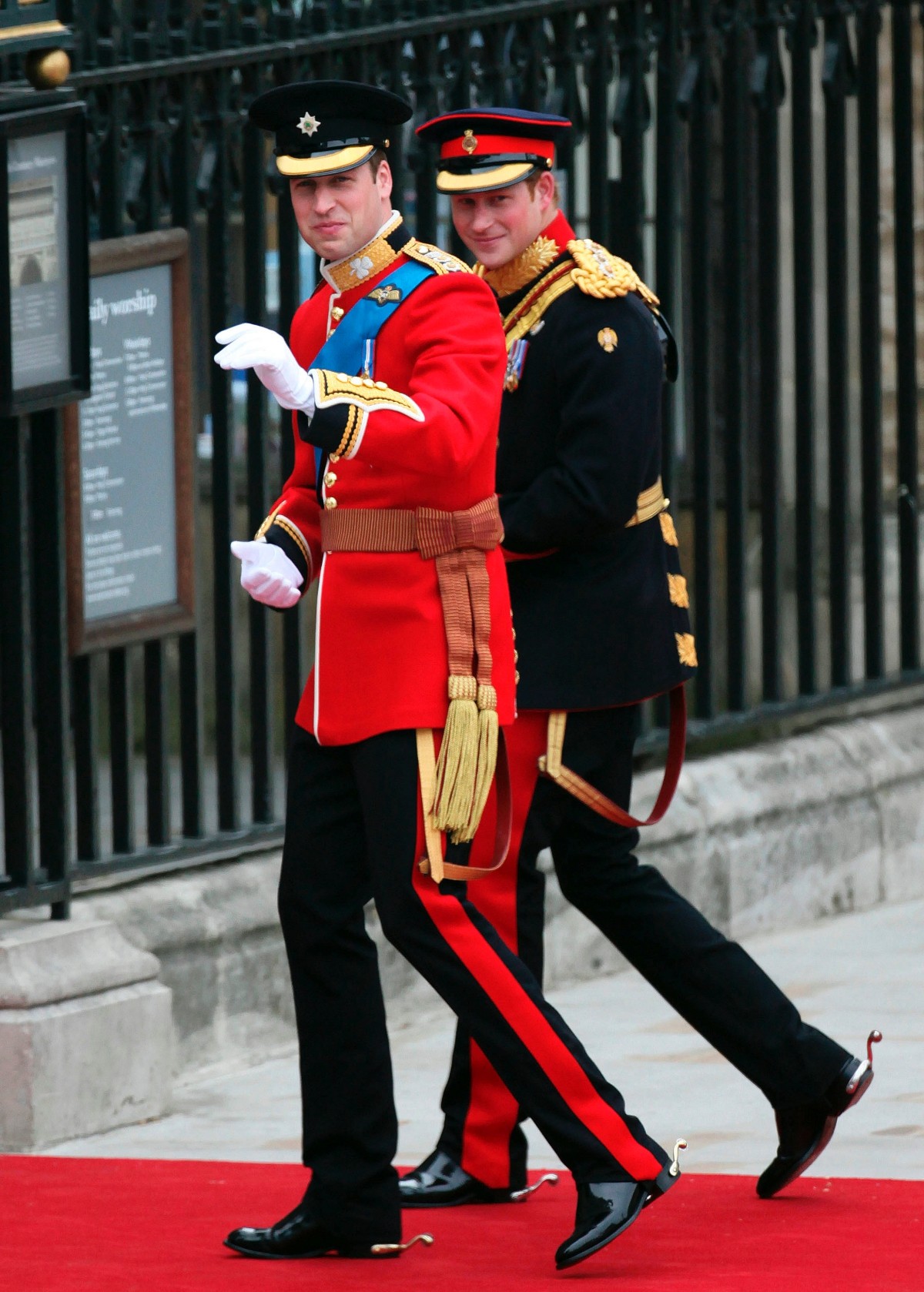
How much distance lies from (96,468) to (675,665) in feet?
4.51

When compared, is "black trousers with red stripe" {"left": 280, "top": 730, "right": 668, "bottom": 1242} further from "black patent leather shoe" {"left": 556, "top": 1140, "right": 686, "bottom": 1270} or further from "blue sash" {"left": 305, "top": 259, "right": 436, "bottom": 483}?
"blue sash" {"left": 305, "top": 259, "right": 436, "bottom": 483}

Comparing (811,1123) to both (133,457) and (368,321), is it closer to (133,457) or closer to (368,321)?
(368,321)

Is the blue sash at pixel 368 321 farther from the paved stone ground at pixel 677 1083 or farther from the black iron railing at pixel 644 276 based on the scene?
the paved stone ground at pixel 677 1083

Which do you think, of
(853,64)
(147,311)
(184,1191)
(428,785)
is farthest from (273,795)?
(853,64)

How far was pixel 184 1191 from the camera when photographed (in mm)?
5512

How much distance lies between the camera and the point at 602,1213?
4828mm

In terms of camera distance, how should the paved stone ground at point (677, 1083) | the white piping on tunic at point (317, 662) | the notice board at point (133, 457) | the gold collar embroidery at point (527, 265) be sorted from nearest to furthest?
1. the white piping on tunic at point (317, 662)
2. the gold collar embroidery at point (527, 265)
3. the paved stone ground at point (677, 1083)
4. the notice board at point (133, 457)

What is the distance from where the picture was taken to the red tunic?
189 inches

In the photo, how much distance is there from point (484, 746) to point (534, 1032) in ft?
1.46

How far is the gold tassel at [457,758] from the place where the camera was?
486 centimetres

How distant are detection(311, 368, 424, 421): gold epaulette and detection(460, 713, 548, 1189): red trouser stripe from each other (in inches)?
35.5

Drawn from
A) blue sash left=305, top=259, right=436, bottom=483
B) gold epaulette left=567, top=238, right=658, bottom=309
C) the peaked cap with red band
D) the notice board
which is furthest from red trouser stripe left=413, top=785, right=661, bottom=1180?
the notice board

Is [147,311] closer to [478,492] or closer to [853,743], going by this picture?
[478,492]

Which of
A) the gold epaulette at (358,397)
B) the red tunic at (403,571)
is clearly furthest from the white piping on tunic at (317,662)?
the gold epaulette at (358,397)
